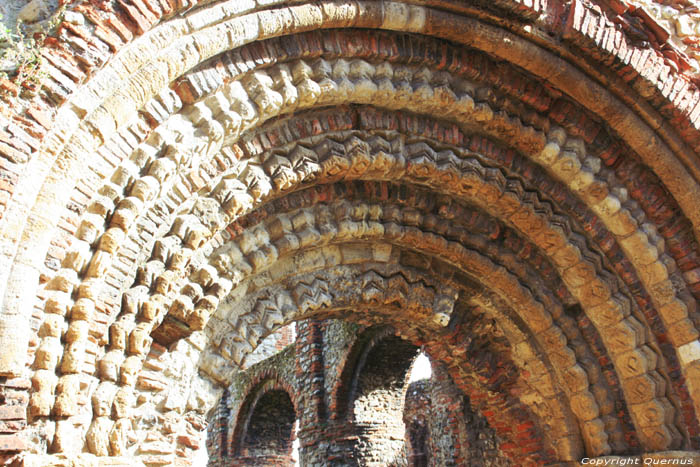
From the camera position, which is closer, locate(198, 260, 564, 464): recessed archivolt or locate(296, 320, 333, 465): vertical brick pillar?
locate(198, 260, 564, 464): recessed archivolt

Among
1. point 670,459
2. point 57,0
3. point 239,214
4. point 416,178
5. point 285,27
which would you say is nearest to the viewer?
point 57,0

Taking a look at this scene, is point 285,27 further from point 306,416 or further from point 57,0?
point 306,416

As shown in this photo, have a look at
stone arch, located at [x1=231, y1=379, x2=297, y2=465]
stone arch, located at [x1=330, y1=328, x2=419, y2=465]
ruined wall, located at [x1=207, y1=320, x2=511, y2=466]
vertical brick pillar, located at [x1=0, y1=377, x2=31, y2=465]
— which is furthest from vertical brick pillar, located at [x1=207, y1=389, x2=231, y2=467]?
vertical brick pillar, located at [x1=0, y1=377, x2=31, y2=465]

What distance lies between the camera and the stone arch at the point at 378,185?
9.08ft

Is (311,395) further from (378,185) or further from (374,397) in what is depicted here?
(378,185)

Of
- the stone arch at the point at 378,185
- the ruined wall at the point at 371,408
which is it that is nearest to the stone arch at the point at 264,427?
the ruined wall at the point at 371,408

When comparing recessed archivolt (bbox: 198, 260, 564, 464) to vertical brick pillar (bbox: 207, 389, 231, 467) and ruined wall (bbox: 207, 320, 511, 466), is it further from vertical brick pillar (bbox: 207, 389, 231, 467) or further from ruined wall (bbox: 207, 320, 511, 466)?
vertical brick pillar (bbox: 207, 389, 231, 467)

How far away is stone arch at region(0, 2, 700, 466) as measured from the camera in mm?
2768

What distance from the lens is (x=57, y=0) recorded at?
9.41 ft

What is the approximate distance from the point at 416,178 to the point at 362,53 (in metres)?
0.98

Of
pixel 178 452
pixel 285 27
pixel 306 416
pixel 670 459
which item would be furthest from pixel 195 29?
pixel 306 416

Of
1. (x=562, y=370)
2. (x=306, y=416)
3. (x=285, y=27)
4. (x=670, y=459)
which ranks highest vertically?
(x=285, y=27)

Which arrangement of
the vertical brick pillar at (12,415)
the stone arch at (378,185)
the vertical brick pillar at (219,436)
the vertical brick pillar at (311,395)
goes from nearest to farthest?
the vertical brick pillar at (12,415) → the stone arch at (378,185) → the vertical brick pillar at (311,395) → the vertical brick pillar at (219,436)

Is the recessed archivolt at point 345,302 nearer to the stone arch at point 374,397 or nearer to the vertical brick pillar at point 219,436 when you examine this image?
the stone arch at point 374,397
